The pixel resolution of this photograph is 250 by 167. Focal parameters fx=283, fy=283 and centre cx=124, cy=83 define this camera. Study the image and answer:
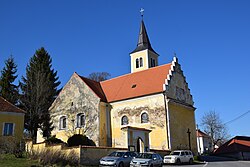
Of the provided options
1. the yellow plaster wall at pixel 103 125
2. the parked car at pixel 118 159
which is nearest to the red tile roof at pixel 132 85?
the yellow plaster wall at pixel 103 125

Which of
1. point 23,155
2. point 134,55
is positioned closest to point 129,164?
point 23,155

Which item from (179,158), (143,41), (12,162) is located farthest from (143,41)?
(12,162)

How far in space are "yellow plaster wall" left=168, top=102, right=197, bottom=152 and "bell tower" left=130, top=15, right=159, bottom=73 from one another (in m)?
13.6

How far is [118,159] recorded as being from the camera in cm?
2106

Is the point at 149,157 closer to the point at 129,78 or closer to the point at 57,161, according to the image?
the point at 57,161

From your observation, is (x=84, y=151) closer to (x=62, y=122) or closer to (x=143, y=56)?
(x=62, y=122)

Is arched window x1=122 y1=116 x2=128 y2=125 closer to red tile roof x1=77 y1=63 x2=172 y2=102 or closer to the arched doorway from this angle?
red tile roof x1=77 y1=63 x2=172 y2=102

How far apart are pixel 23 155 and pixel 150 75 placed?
21904 mm

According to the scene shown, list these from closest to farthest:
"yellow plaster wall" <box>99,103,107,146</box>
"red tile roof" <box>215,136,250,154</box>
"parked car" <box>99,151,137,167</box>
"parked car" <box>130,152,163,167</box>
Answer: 1. "parked car" <box>99,151,137,167</box>
2. "parked car" <box>130,152,163,167</box>
3. "yellow plaster wall" <box>99,103,107,146</box>
4. "red tile roof" <box>215,136,250,154</box>

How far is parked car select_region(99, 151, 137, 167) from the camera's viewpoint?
20641mm

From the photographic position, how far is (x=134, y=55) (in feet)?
171

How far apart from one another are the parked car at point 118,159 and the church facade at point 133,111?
751 cm

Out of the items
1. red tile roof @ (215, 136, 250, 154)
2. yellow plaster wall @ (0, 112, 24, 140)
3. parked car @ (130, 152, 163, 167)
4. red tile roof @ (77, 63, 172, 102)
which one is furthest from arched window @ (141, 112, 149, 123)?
red tile roof @ (215, 136, 250, 154)

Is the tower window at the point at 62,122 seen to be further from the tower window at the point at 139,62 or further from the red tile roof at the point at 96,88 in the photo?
the tower window at the point at 139,62
